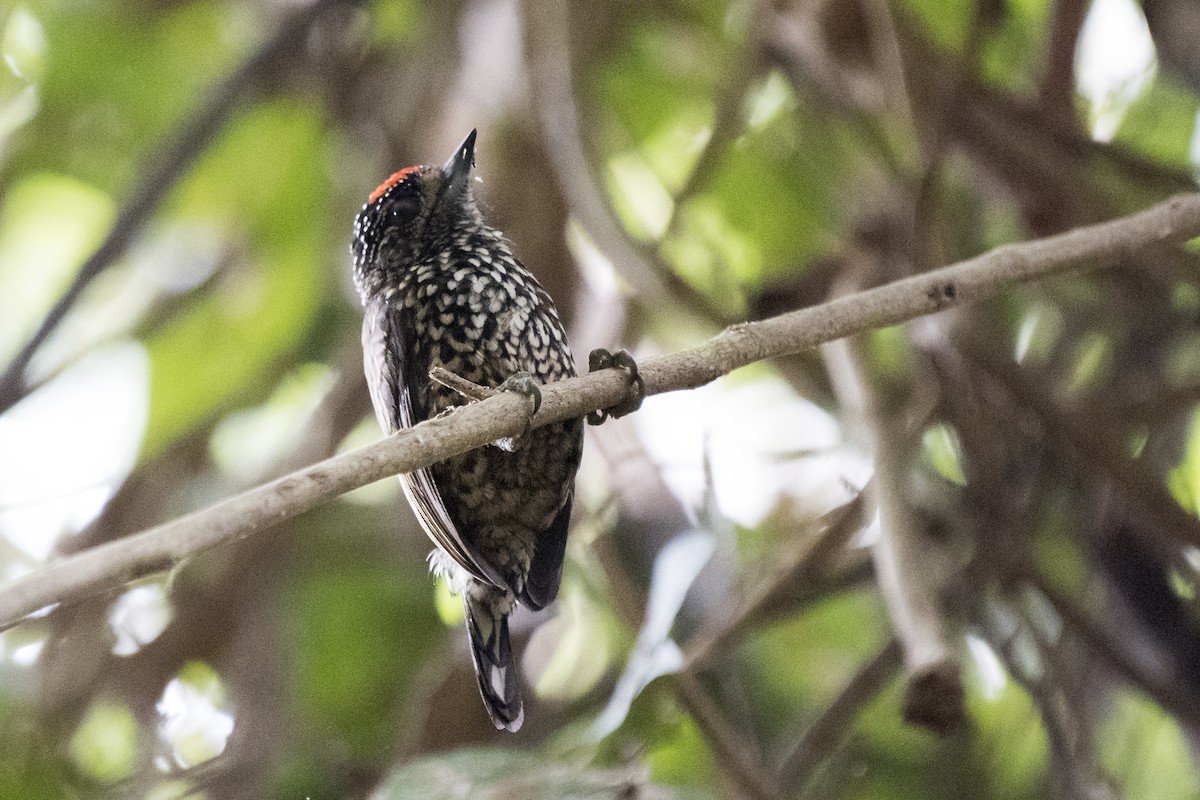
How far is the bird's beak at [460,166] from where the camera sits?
2254 millimetres

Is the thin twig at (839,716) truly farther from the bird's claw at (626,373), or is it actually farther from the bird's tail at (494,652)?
the bird's claw at (626,373)

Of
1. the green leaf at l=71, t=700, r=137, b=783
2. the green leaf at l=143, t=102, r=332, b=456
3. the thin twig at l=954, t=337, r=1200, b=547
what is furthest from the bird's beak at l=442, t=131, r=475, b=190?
the green leaf at l=71, t=700, r=137, b=783

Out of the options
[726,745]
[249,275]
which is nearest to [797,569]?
[726,745]

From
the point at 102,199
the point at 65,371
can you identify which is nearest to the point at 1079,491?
the point at 65,371

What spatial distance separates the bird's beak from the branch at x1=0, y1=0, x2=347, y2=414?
2.84 ft

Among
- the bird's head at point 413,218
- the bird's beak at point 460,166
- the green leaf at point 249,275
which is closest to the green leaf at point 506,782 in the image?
the bird's head at point 413,218

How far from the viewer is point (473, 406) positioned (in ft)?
4.73

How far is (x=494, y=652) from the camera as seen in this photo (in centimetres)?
214

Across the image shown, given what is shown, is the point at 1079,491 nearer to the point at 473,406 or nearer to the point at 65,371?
the point at 473,406

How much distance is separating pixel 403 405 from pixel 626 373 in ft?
2.11

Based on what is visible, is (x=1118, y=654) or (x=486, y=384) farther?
(x=1118, y=654)

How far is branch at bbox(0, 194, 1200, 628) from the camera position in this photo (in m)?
0.92

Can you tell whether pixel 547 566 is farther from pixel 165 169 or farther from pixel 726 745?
pixel 165 169

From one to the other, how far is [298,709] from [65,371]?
0.88m
